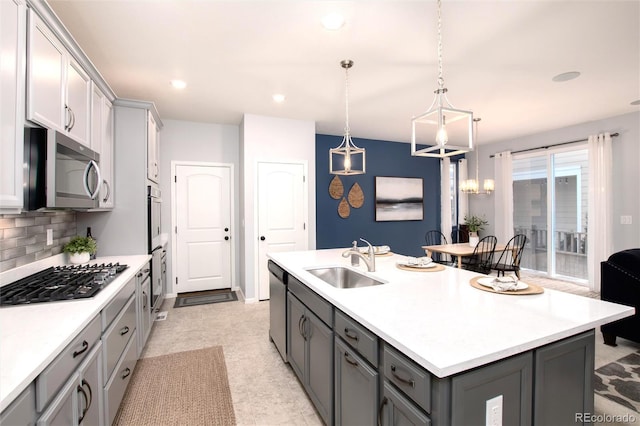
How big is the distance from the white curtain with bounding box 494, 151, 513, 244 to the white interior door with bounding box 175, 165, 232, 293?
534 cm

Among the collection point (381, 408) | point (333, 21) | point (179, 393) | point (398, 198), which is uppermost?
point (333, 21)

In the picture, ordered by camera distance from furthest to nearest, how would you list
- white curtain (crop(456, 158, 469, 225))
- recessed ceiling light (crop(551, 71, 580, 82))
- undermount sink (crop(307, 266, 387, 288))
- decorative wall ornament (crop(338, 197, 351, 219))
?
1. white curtain (crop(456, 158, 469, 225))
2. decorative wall ornament (crop(338, 197, 351, 219))
3. recessed ceiling light (crop(551, 71, 580, 82))
4. undermount sink (crop(307, 266, 387, 288))

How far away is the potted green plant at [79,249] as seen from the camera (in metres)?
2.62

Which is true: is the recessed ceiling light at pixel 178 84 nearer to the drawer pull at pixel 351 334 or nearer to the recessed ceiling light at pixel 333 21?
the recessed ceiling light at pixel 333 21

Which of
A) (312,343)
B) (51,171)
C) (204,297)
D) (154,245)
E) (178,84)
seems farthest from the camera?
(204,297)

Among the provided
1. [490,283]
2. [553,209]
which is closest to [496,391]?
[490,283]

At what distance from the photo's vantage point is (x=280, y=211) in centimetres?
461

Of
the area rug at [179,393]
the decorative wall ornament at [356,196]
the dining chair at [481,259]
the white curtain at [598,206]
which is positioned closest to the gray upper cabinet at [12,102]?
the area rug at [179,393]

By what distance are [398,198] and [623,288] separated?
3819mm

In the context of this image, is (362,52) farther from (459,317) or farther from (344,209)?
(344,209)

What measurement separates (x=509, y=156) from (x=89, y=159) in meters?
6.73

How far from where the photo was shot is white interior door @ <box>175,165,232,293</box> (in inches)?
188

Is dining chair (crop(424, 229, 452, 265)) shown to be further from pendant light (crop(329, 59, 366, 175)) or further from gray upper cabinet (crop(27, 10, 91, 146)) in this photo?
gray upper cabinet (crop(27, 10, 91, 146))

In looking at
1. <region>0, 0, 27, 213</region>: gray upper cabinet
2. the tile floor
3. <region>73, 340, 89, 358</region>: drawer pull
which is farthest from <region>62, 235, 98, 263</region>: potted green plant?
<region>73, 340, 89, 358</region>: drawer pull
